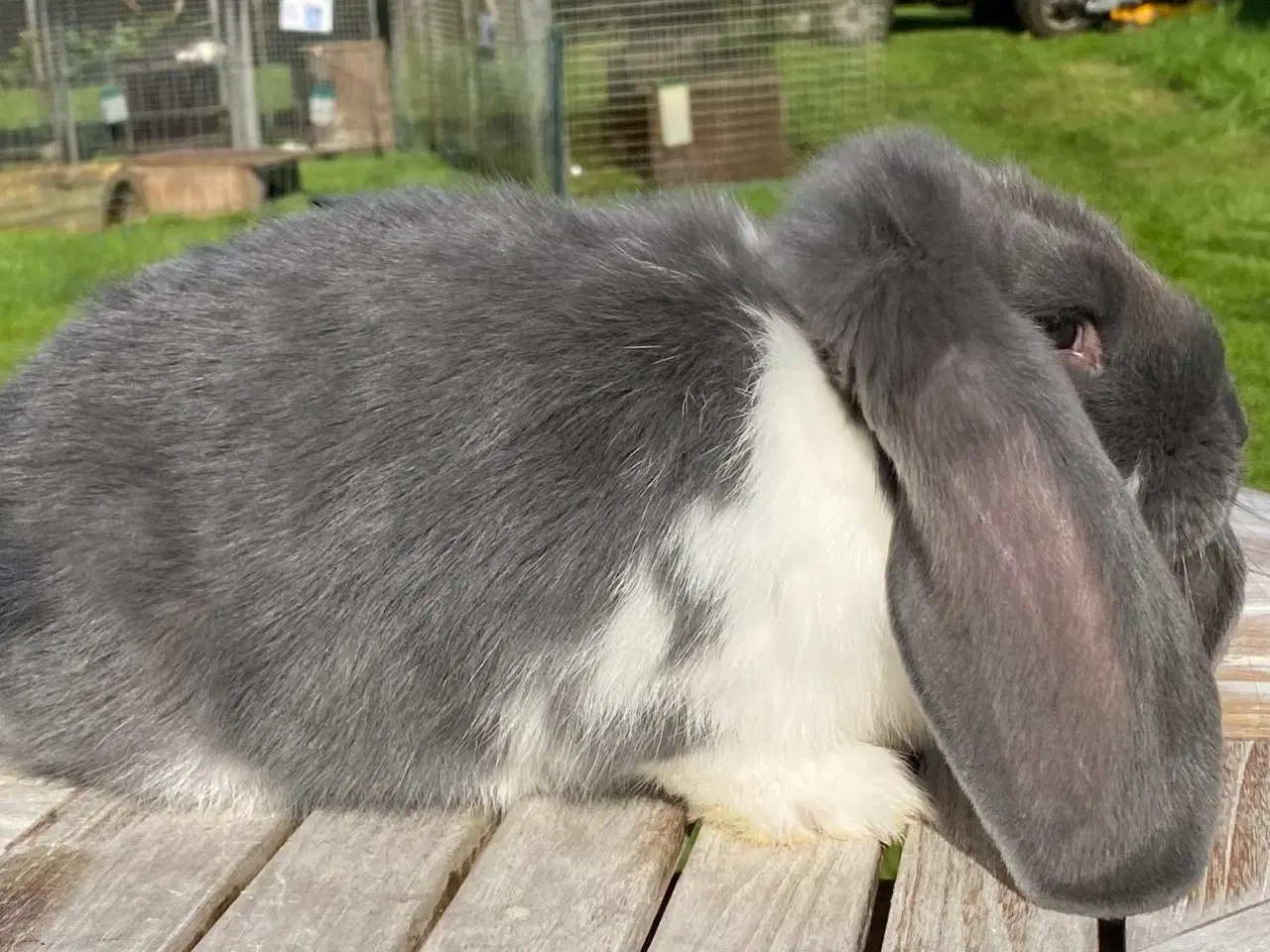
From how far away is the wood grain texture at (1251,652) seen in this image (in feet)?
4.86

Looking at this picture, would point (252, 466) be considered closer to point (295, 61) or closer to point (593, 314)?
point (593, 314)

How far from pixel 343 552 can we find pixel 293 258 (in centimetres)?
31

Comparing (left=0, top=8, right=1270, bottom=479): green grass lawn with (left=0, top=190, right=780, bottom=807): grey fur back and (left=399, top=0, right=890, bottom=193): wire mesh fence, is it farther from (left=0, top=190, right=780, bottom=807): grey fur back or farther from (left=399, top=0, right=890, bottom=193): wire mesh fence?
(left=0, top=190, right=780, bottom=807): grey fur back

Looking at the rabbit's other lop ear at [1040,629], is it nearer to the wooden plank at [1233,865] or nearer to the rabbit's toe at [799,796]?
the wooden plank at [1233,865]

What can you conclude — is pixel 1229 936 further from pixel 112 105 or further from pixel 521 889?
pixel 112 105

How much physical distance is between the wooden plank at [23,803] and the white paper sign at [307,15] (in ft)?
17.3

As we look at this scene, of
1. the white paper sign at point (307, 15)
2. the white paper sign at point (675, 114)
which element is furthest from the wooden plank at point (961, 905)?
the white paper sign at point (307, 15)

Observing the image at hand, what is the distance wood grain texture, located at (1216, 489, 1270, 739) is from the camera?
1.48m

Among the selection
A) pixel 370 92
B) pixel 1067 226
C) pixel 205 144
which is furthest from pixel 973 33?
pixel 1067 226

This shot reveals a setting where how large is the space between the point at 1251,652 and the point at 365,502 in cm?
101

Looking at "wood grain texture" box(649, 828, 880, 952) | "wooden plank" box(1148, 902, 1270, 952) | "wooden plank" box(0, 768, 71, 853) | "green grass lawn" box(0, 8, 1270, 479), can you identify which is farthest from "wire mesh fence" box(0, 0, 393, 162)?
"wooden plank" box(1148, 902, 1270, 952)

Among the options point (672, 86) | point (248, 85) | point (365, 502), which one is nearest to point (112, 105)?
point (248, 85)

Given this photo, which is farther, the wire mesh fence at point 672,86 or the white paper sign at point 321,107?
the white paper sign at point 321,107

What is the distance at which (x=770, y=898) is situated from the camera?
3.90ft
